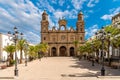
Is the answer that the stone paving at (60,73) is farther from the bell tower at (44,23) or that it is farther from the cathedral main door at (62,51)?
the cathedral main door at (62,51)

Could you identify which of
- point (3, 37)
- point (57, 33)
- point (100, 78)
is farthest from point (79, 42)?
point (100, 78)

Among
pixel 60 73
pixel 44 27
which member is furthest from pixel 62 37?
pixel 60 73

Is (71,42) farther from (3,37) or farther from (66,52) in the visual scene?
(3,37)

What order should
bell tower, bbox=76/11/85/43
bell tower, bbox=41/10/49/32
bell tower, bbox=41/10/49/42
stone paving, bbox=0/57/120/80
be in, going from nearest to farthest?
stone paving, bbox=0/57/120/80
bell tower, bbox=41/10/49/32
bell tower, bbox=41/10/49/42
bell tower, bbox=76/11/85/43

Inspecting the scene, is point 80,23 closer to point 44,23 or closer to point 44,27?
point 44,23

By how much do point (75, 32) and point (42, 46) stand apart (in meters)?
28.7

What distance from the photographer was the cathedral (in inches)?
4439

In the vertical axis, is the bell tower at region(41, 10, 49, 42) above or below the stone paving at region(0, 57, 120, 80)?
above

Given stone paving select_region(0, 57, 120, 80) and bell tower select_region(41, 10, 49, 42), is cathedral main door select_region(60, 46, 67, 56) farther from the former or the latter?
stone paving select_region(0, 57, 120, 80)

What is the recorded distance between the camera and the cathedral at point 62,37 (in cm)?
11275

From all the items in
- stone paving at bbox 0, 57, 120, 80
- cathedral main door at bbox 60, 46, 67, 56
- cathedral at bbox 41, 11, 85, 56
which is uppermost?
cathedral at bbox 41, 11, 85, 56

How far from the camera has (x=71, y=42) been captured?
114 meters

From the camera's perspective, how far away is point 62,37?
114500 mm

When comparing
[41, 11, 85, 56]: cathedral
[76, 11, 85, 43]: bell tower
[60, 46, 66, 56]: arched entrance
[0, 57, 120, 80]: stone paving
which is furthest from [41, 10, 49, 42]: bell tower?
[0, 57, 120, 80]: stone paving
